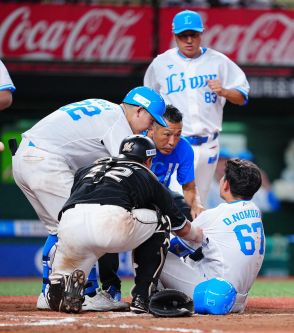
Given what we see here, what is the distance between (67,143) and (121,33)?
6310 millimetres

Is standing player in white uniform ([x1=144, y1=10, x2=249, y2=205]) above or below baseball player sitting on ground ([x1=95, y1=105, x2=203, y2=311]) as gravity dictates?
above

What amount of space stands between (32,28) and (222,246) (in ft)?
22.6

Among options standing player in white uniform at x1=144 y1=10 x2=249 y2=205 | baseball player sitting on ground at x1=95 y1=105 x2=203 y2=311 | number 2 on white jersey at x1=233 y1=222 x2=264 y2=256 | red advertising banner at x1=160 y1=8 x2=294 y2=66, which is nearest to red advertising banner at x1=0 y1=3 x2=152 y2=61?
red advertising banner at x1=160 y1=8 x2=294 y2=66

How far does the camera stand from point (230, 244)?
628 centimetres

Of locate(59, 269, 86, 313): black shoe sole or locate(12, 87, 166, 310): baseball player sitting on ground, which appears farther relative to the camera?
locate(12, 87, 166, 310): baseball player sitting on ground

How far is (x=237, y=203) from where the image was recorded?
6.36 meters

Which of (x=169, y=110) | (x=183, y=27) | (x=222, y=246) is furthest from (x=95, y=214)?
(x=183, y=27)

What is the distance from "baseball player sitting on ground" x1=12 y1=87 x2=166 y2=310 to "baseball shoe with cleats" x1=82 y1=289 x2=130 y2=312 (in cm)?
10

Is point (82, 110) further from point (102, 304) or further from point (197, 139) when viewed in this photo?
point (197, 139)

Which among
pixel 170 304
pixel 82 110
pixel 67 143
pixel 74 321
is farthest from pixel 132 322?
pixel 82 110

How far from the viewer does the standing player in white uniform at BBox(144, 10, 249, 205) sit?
8320mm

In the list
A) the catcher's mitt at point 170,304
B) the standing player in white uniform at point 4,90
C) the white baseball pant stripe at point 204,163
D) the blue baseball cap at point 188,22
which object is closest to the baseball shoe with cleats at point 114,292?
the catcher's mitt at point 170,304

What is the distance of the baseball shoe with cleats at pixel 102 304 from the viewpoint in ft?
20.6

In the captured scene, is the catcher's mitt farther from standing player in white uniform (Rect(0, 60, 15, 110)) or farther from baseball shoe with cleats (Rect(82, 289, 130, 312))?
standing player in white uniform (Rect(0, 60, 15, 110))
